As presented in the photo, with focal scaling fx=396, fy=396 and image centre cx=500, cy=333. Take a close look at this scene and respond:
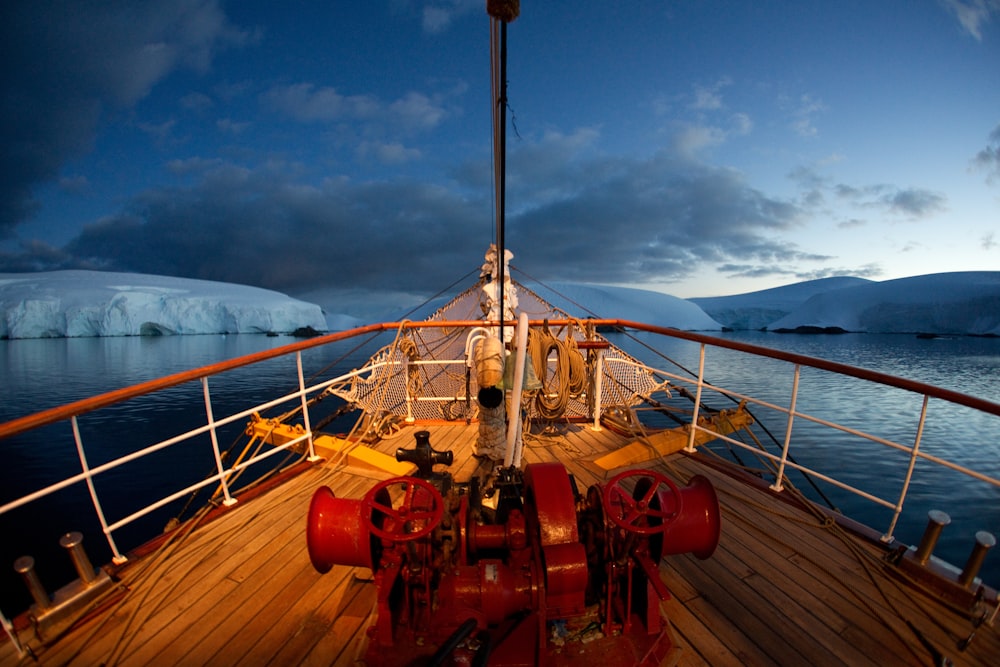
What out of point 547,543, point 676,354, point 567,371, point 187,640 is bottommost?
point 676,354

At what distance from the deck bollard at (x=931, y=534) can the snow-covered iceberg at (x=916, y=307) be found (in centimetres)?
5337

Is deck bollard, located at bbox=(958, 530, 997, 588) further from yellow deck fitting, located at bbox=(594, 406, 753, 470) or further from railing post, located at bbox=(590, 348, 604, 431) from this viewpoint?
railing post, located at bbox=(590, 348, 604, 431)

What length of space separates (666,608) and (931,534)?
1.28 metres

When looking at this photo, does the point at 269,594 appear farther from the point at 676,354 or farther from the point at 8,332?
the point at 8,332

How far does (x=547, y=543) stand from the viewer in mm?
1467

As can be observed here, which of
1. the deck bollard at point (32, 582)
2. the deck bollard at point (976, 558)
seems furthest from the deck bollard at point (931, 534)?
the deck bollard at point (32, 582)

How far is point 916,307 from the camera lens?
40938 mm

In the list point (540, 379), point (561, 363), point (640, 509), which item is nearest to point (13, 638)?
point (640, 509)

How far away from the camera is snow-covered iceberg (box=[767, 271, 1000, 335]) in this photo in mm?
37344

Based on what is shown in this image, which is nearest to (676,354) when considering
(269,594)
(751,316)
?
(269,594)

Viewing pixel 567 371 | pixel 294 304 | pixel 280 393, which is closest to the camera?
pixel 567 371

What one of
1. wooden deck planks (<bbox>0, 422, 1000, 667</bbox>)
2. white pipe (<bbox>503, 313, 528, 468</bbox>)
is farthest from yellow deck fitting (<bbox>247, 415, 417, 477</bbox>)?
white pipe (<bbox>503, 313, 528, 468</bbox>)

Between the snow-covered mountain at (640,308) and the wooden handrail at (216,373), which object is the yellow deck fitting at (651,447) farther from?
the snow-covered mountain at (640,308)

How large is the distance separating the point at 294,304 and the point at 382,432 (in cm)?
5786
